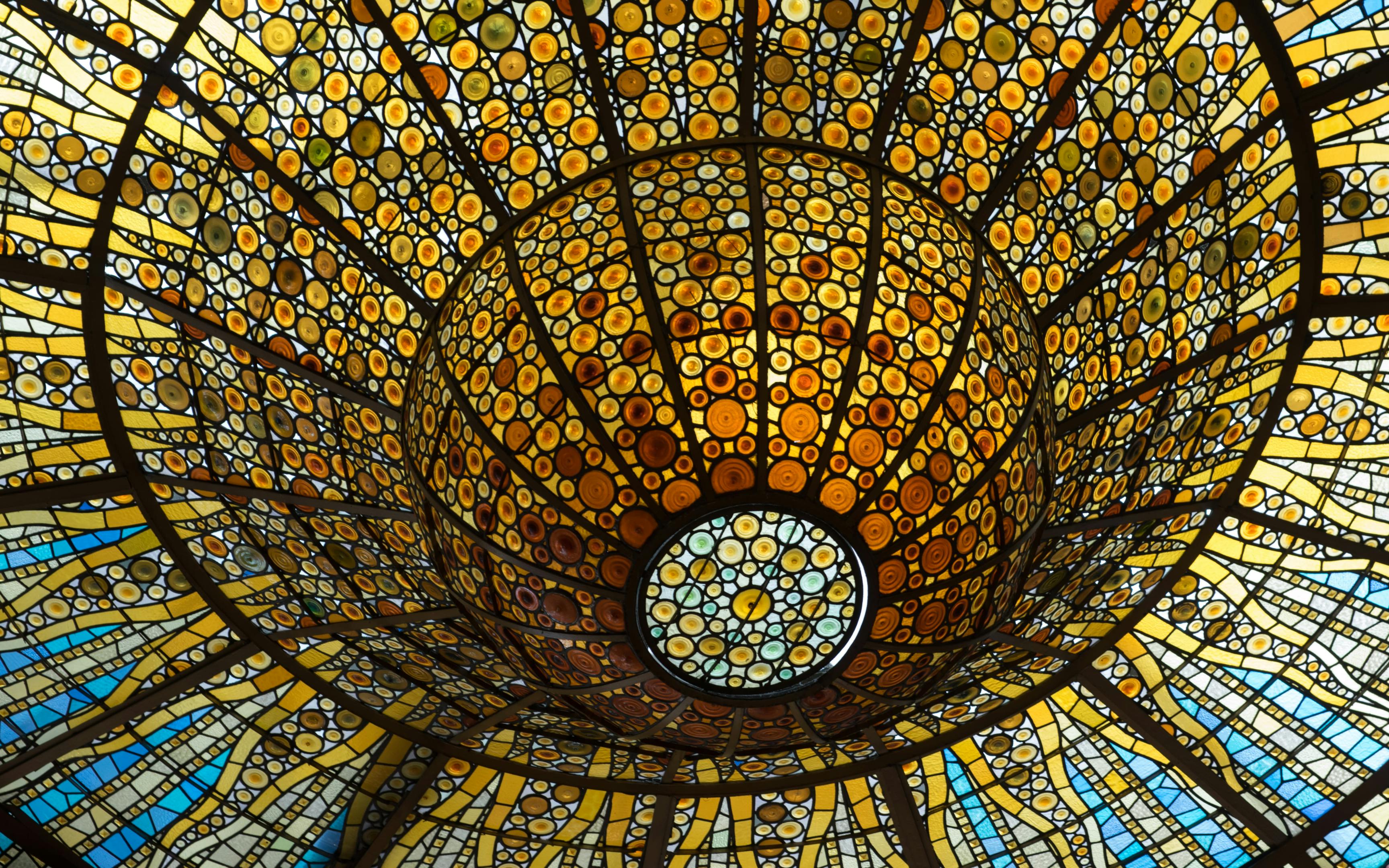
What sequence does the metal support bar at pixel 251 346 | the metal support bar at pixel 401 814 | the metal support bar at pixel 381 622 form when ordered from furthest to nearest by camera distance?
the metal support bar at pixel 401 814 → the metal support bar at pixel 381 622 → the metal support bar at pixel 251 346

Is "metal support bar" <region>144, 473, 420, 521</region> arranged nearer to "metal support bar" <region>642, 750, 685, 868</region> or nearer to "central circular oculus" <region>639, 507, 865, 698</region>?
"central circular oculus" <region>639, 507, 865, 698</region>

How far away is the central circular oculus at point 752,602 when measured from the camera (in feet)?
27.0

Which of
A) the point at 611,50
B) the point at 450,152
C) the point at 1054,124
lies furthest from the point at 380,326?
the point at 1054,124

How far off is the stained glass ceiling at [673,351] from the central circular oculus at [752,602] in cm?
3

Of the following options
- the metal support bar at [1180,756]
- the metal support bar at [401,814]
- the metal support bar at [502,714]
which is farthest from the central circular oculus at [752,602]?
the metal support bar at [401,814]

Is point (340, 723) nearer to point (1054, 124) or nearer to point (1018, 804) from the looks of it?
point (1018, 804)

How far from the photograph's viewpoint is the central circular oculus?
27.0ft

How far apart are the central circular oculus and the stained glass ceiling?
0.03 metres

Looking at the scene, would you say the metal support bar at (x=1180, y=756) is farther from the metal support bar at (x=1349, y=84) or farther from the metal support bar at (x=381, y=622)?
the metal support bar at (x=381, y=622)

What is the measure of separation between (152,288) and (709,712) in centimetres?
426

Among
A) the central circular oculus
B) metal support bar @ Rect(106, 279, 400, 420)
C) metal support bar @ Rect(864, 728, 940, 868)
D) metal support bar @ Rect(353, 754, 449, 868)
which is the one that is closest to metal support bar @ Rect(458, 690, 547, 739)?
metal support bar @ Rect(353, 754, 449, 868)

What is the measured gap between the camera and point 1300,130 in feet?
26.5

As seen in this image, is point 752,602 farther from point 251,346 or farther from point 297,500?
point 251,346

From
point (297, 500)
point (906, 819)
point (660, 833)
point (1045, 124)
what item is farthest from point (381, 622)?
point (1045, 124)
